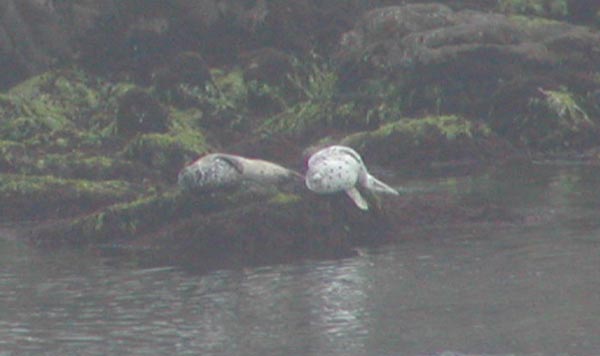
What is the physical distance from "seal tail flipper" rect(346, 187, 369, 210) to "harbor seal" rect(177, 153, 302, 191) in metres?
1.24

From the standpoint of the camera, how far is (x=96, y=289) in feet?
37.8

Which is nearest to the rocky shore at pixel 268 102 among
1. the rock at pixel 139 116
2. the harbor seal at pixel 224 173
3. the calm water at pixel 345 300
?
the rock at pixel 139 116

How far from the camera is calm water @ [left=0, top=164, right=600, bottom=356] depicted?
9.26 meters

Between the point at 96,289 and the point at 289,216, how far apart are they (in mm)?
2020

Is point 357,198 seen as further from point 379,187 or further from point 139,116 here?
point 139,116

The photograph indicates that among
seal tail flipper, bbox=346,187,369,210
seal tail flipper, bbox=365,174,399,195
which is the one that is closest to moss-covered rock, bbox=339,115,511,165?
seal tail flipper, bbox=365,174,399,195

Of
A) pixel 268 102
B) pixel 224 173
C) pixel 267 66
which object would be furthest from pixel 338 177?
pixel 267 66

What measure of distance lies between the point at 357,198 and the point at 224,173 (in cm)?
148

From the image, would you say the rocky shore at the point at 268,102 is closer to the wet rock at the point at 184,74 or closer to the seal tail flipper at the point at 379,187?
the wet rock at the point at 184,74

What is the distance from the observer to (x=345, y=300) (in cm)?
1052

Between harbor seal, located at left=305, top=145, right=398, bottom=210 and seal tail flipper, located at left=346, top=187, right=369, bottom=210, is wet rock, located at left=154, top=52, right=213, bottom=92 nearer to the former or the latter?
harbor seal, located at left=305, top=145, right=398, bottom=210

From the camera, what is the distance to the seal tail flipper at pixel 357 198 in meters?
13.2

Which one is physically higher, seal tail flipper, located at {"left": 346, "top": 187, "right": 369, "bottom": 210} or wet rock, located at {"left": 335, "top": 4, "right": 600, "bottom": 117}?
wet rock, located at {"left": 335, "top": 4, "right": 600, "bottom": 117}

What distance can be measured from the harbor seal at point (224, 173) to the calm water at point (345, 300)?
125 cm
